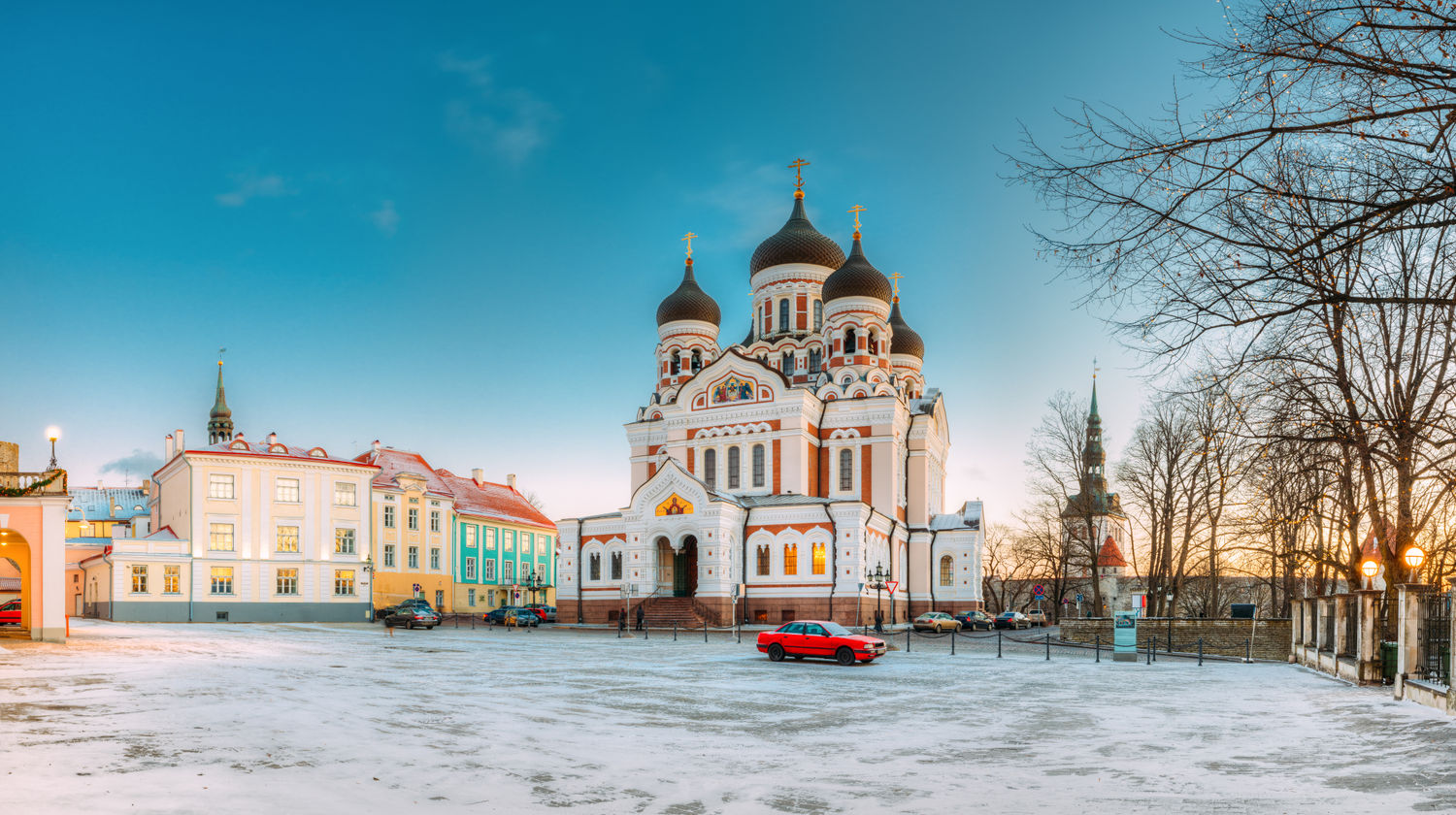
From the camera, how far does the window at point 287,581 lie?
53188 millimetres

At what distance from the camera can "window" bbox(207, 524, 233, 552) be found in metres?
51.8

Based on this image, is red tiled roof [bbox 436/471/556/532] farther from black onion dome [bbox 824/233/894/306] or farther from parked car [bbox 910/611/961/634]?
parked car [bbox 910/611/961/634]

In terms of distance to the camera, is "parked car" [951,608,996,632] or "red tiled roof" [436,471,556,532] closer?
"parked car" [951,608,996,632]

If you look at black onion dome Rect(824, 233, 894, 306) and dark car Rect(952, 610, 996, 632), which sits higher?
black onion dome Rect(824, 233, 894, 306)

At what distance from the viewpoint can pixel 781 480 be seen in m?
55.5

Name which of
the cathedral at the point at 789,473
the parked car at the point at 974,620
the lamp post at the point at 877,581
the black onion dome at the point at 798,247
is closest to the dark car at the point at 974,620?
the parked car at the point at 974,620

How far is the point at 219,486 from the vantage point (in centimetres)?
5222

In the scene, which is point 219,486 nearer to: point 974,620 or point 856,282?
point 856,282

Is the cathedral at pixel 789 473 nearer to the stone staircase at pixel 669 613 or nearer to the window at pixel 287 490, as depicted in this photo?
the stone staircase at pixel 669 613

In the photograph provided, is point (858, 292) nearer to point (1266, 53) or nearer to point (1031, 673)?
point (1031, 673)

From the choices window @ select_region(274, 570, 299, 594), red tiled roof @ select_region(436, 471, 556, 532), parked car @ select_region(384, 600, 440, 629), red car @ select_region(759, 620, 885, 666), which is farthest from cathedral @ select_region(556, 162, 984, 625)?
red car @ select_region(759, 620, 885, 666)

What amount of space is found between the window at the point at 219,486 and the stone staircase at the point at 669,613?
20702mm

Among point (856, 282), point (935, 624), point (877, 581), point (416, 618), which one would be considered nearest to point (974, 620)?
point (935, 624)

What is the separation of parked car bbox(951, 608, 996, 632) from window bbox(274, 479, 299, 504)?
33.9m
